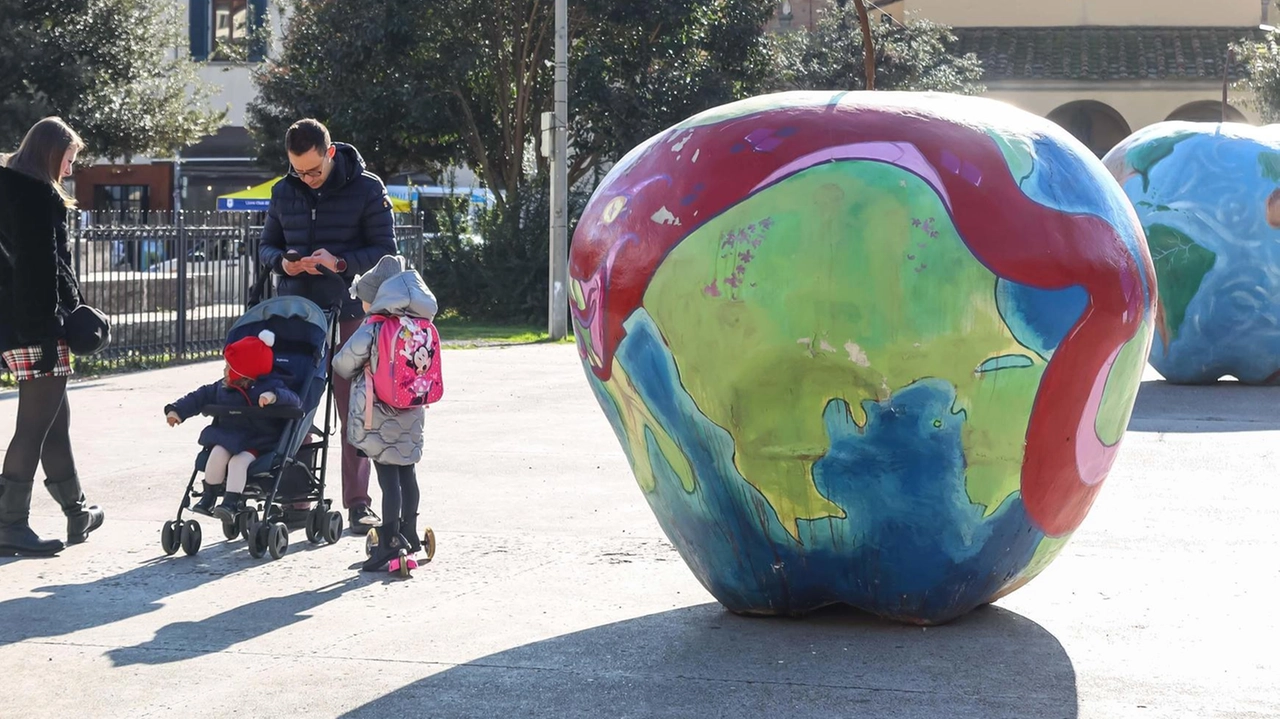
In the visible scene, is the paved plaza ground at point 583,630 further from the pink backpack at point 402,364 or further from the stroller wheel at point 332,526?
the pink backpack at point 402,364

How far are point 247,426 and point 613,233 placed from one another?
2376mm

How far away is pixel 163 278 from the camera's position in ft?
54.3

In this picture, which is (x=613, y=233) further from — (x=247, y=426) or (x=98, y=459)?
(x=98, y=459)

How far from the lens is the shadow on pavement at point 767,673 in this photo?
4590 mm

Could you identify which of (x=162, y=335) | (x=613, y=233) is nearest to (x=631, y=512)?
(x=613, y=233)

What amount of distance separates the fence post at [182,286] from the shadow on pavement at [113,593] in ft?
31.3

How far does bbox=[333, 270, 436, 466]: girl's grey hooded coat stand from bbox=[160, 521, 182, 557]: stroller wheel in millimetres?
857

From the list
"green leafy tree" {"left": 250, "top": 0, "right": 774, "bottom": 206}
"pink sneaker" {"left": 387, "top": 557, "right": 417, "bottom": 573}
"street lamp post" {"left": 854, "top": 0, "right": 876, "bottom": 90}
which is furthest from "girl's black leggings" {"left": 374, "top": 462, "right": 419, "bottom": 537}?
"green leafy tree" {"left": 250, "top": 0, "right": 774, "bottom": 206}

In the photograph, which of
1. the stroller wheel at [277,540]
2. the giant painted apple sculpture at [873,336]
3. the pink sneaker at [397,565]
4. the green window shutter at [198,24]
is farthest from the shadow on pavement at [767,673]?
the green window shutter at [198,24]

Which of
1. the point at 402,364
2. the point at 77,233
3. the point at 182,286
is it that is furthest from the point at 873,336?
the point at 182,286

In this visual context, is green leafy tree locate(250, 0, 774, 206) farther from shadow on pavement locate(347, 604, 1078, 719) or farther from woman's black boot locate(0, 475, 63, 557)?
shadow on pavement locate(347, 604, 1078, 719)

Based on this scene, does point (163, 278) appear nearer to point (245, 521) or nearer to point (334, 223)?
point (334, 223)

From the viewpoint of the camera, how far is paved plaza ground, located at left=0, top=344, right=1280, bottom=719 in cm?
470

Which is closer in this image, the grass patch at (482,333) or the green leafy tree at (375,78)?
the grass patch at (482,333)
